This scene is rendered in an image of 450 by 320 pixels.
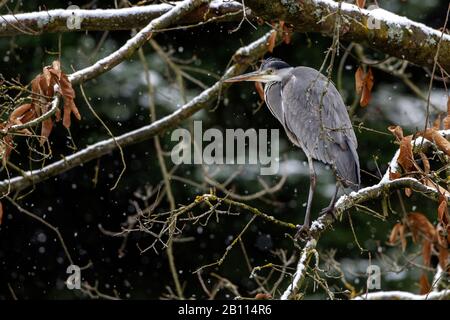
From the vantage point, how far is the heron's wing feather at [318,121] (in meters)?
3.62

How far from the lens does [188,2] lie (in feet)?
11.2

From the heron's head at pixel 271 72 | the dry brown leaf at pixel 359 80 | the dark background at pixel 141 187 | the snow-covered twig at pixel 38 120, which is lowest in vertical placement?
the dark background at pixel 141 187

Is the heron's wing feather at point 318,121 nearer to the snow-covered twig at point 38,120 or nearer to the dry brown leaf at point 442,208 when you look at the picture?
the dry brown leaf at point 442,208

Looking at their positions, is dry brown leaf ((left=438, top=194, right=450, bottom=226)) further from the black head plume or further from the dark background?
the dark background

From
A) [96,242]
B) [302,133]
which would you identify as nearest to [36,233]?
[96,242]

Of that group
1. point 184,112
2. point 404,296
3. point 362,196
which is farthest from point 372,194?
point 184,112

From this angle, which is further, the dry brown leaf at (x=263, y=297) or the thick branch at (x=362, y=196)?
the thick branch at (x=362, y=196)

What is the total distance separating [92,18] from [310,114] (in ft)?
3.59

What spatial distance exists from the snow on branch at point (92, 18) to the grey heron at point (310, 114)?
0.43 m

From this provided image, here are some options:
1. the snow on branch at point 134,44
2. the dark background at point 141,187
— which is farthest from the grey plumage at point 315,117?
the dark background at point 141,187

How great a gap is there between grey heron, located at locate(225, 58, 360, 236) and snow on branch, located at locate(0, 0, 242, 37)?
43cm

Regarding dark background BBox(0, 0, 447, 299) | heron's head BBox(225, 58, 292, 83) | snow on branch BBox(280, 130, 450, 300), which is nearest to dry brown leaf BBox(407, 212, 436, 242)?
snow on branch BBox(280, 130, 450, 300)

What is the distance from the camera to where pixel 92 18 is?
3.48 metres

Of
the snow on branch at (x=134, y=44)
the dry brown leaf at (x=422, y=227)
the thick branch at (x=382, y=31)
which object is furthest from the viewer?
the dry brown leaf at (x=422, y=227)
